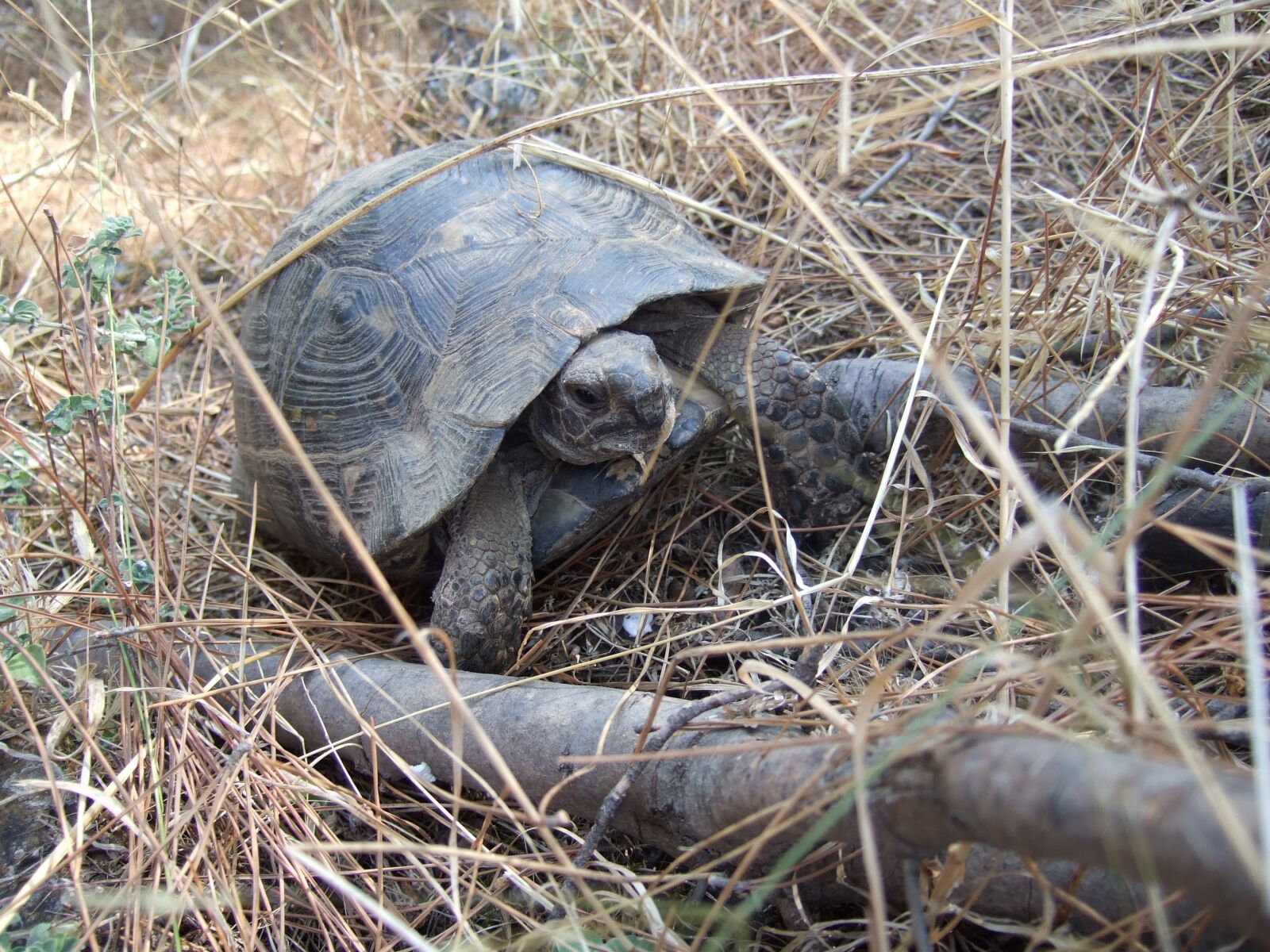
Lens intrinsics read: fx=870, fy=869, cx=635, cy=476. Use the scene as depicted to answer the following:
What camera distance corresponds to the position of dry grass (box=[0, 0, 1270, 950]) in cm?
152

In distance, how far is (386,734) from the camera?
76.2 inches

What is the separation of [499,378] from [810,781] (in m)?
1.34

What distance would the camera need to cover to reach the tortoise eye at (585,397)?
2168mm

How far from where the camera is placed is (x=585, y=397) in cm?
220

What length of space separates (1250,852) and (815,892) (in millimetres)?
873

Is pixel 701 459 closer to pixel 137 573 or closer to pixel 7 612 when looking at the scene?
pixel 137 573

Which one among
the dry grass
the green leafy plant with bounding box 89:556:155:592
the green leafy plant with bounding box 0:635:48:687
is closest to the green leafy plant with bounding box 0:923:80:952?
the dry grass

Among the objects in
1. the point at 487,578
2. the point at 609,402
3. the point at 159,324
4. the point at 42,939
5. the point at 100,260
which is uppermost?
the point at 100,260

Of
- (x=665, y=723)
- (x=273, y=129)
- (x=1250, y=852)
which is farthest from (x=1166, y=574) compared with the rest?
(x=273, y=129)

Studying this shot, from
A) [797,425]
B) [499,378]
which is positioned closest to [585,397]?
[499,378]

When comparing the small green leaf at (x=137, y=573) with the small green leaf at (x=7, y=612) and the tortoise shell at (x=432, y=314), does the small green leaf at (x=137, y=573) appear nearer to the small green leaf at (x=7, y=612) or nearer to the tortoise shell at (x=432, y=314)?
the small green leaf at (x=7, y=612)

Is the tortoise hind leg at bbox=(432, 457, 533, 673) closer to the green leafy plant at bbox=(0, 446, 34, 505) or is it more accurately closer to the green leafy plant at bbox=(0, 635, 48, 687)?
the green leafy plant at bbox=(0, 635, 48, 687)

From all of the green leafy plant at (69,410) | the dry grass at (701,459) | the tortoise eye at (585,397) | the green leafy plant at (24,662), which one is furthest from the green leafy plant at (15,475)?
the tortoise eye at (585,397)

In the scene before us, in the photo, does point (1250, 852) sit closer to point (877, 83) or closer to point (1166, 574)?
point (1166, 574)
